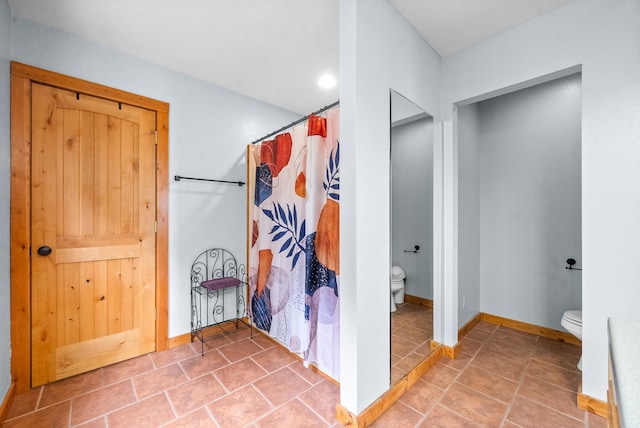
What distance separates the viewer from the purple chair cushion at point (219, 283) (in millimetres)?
2475

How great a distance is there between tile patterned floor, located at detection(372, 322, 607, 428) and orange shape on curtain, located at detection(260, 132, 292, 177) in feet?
6.49

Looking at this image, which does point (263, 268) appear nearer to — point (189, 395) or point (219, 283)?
point (219, 283)

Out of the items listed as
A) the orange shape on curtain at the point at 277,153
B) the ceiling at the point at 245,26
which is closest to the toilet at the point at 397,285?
the orange shape on curtain at the point at 277,153

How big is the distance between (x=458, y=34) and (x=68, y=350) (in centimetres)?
374

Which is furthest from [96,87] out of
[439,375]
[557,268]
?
[557,268]

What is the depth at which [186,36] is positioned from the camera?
6.72 ft

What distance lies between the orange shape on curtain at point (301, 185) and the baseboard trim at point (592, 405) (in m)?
2.20

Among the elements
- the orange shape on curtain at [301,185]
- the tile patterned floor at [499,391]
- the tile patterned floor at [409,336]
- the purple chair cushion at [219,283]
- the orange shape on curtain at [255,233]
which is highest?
the orange shape on curtain at [301,185]

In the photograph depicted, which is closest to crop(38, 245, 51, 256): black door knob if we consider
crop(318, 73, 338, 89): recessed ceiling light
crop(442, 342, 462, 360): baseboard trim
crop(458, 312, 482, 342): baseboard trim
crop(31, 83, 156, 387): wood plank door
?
crop(31, 83, 156, 387): wood plank door

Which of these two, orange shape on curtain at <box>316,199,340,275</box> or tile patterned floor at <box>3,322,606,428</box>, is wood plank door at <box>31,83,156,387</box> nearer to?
tile patterned floor at <box>3,322,606,428</box>

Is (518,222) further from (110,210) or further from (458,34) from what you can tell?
(110,210)

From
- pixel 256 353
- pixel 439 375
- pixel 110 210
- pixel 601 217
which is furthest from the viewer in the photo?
pixel 256 353

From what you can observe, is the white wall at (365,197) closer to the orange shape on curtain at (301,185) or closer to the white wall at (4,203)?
the orange shape on curtain at (301,185)

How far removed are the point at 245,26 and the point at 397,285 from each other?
2216mm
